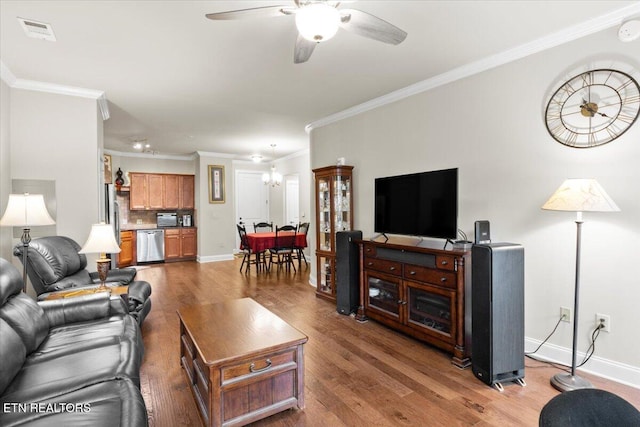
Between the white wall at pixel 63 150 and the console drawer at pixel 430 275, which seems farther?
the white wall at pixel 63 150

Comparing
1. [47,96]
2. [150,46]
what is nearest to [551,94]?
[150,46]

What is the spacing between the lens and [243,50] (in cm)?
275

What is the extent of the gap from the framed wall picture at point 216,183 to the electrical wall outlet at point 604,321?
7.22m

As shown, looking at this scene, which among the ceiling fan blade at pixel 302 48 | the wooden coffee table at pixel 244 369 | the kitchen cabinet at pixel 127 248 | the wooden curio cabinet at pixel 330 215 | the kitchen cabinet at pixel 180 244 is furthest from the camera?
the kitchen cabinet at pixel 180 244

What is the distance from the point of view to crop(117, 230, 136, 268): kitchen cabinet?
7019mm

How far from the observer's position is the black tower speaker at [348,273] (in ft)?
12.6

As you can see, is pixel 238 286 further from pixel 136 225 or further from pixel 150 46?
pixel 136 225

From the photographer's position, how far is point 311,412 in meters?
2.06

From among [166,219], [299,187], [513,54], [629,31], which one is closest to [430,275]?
[513,54]

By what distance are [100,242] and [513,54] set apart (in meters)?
3.93

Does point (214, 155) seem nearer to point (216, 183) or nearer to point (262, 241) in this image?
point (216, 183)

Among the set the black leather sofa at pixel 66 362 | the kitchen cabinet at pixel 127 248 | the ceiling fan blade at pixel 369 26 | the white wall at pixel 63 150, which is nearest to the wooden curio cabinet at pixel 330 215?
the ceiling fan blade at pixel 369 26

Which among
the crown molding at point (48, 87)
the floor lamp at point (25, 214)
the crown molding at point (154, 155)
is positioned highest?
the crown molding at point (48, 87)

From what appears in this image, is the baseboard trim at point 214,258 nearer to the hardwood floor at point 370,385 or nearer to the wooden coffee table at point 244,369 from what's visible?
the hardwood floor at point 370,385
